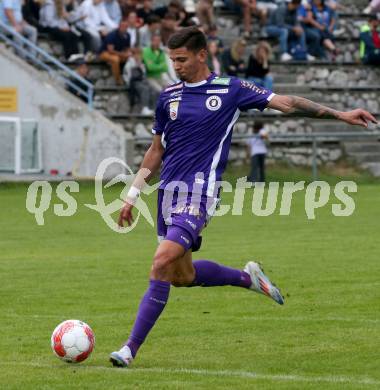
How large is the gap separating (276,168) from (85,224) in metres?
11.1

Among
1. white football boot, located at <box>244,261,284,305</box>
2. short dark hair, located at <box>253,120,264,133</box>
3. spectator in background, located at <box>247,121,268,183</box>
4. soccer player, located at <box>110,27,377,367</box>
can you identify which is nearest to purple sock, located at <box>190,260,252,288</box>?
white football boot, located at <box>244,261,284,305</box>

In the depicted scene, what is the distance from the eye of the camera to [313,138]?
101 ft

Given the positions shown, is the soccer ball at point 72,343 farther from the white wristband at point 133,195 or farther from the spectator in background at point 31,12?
the spectator in background at point 31,12

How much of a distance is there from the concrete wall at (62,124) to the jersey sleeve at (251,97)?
1983 centimetres

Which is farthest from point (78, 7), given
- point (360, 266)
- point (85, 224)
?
point (360, 266)

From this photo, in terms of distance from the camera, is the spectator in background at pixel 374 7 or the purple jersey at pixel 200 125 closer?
the purple jersey at pixel 200 125

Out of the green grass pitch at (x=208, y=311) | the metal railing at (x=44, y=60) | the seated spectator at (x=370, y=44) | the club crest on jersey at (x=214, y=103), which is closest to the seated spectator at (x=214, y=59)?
the metal railing at (x=44, y=60)

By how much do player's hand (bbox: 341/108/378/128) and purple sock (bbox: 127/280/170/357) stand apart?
174cm

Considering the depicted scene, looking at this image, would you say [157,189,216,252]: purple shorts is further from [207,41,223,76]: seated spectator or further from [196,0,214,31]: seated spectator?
[196,0,214,31]: seated spectator

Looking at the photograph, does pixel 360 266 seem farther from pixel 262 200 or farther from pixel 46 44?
pixel 46 44

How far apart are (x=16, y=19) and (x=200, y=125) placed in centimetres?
2157

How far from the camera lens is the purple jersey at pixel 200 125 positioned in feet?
29.9

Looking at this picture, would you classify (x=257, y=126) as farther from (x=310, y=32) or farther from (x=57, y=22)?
(x=310, y=32)

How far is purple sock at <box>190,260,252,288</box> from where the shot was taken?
31.9ft
